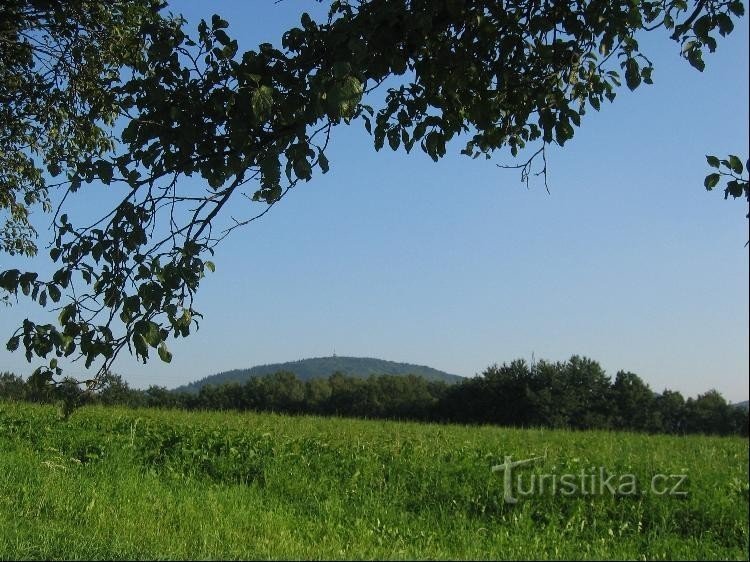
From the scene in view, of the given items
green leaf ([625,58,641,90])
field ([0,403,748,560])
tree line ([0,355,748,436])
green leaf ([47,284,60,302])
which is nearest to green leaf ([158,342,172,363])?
green leaf ([47,284,60,302])

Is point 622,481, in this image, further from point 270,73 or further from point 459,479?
point 270,73

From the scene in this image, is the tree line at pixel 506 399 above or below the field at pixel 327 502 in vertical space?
above

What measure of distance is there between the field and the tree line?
2744 mm

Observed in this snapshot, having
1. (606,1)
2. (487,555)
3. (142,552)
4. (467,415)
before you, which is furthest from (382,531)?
(467,415)

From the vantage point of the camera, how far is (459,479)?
8.34 m

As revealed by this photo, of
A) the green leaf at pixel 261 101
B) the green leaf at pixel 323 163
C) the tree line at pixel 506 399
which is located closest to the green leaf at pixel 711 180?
the green leaf at pixel 323 163

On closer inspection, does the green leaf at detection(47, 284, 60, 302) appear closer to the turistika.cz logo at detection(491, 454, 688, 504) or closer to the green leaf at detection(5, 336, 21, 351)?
the green leaf at detection(5, 336, 21, 351)

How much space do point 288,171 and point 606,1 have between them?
3.09 m

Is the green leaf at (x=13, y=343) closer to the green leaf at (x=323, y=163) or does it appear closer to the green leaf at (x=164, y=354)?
the green leaf at (x=164, y=354)

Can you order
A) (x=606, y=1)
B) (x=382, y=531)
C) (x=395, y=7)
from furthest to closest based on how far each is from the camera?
(x=382, y=531), (x=606, y=1), (x=395, y=7)

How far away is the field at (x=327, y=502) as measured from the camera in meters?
5.59

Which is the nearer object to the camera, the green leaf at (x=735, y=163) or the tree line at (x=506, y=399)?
the green leaf at (x=735, y=163)

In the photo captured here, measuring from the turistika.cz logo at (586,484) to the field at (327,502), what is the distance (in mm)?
57

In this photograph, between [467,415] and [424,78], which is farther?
[467,415]
